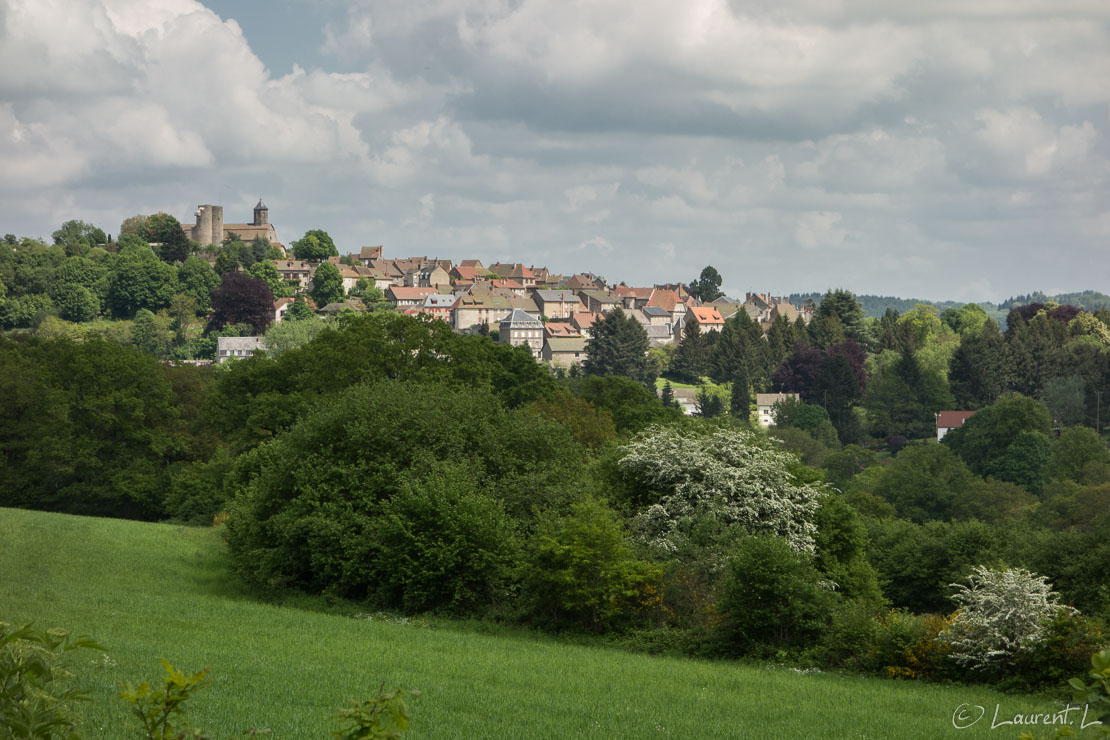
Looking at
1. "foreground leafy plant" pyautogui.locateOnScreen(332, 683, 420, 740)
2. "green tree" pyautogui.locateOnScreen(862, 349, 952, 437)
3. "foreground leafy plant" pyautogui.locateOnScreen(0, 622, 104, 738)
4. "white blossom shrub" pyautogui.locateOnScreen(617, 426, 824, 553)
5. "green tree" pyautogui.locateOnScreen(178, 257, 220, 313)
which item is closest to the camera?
"foreground leafy plant" pyautogui.locateOnScreen(0, 622, 104, 738)

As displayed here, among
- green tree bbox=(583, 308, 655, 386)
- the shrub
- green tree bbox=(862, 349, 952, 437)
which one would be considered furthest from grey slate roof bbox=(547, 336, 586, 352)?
the shrub

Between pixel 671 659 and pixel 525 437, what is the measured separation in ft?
33.1

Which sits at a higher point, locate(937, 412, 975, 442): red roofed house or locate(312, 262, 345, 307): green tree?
locate(312, 262, 345, 307): green tree

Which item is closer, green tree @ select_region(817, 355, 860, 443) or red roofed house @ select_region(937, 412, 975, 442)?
red roofed house @ select_region(937, 412, 975, 442)

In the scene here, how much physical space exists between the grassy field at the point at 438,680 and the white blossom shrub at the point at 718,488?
242 inches

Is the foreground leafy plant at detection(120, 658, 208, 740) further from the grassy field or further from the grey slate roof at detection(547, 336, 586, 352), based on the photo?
the grey slate roof at detection(547, 336, 586, 352)

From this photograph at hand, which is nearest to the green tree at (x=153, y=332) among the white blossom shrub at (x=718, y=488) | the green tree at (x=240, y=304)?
the green tree at (x=240, y=304)

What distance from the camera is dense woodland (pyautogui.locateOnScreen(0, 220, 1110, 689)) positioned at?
1948cm

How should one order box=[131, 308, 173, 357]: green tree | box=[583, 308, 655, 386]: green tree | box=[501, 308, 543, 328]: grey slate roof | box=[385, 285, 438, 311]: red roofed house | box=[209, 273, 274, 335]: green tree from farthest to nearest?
box=[385, 285, 438, 311]: red roofed house → box=[501, 308, 543, 328]: grey slate roof → box=[209, 273, 274, 335]: green tree → box=[583, 308, 655, 386]: green tree → box=[131, 308, 173, 357]: green tree

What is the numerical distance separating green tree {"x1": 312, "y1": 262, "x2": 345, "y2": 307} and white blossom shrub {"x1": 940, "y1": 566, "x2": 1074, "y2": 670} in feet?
543

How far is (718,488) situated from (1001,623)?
1048 centimetres

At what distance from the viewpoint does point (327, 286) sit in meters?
177

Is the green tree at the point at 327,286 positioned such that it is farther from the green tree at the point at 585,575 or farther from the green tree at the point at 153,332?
the green tree at the point at 585,575

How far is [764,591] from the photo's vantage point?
19141 mm
